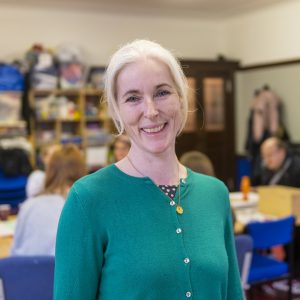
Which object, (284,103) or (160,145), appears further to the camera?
(284,103)

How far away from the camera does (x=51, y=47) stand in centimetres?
649

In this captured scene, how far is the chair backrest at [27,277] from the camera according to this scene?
2117mm

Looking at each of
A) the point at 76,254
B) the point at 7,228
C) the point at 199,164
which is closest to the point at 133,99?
the point at 76,254

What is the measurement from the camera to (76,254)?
1106 mm

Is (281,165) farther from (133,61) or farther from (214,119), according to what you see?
(133,61)

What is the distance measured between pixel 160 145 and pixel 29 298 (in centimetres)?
129

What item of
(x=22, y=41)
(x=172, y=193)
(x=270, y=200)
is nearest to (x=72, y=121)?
(x=22, y=41)

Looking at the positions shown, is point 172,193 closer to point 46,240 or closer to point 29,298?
point 29,298

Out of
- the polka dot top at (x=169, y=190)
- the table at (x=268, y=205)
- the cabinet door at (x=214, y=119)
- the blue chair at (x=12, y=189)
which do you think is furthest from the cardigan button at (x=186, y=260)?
the cabinet door at (x=214, y=119)

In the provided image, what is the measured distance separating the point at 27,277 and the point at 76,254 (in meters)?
1.15

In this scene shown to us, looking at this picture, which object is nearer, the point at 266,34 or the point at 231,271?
the point at 231,271

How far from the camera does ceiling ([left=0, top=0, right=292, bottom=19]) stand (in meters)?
6.27

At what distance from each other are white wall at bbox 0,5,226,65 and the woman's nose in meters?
4.91

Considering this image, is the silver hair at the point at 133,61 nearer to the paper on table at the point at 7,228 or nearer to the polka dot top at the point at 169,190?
the polka dot top at the point at 169,190
